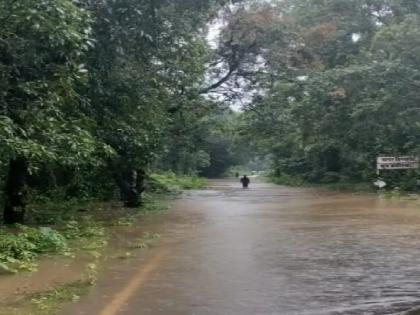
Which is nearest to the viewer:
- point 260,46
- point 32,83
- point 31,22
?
point 31,22

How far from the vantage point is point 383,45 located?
3069 cm

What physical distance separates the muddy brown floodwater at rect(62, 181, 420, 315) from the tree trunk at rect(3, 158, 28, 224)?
3174 millimetres

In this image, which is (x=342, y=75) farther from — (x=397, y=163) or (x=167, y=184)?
(x=167, y=184)

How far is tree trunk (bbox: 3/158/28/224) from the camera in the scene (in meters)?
14.3

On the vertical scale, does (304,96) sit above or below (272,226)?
above

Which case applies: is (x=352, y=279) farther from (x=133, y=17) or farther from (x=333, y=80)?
(x=333, y=80)

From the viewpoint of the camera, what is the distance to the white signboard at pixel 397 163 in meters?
30.8

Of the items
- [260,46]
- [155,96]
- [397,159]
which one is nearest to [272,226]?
[155,96]

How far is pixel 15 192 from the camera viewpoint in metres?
14.4

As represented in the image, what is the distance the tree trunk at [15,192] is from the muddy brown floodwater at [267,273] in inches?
125

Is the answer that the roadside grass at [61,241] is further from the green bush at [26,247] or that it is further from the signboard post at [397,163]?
the signboard post at [397,163]

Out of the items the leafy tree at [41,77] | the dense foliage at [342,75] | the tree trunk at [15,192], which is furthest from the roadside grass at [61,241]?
the dense foliage at [342,75]

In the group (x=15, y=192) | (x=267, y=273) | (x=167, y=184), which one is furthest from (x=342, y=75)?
(x=267, y=273)

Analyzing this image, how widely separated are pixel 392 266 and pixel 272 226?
663cm
